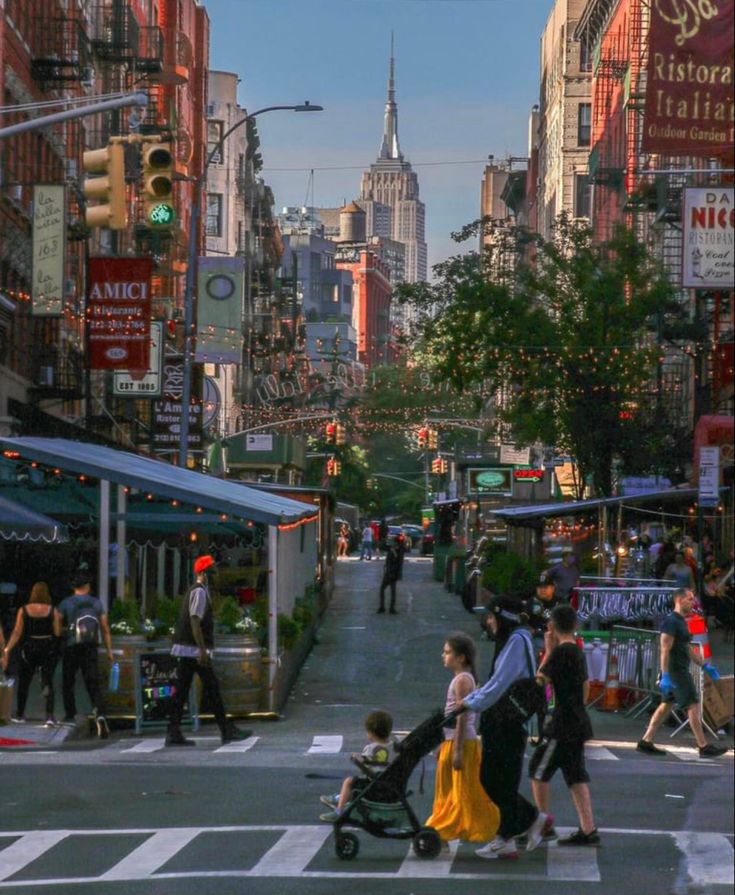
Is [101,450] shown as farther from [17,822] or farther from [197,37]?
[197,37]

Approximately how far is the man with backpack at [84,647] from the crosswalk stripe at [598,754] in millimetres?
5364

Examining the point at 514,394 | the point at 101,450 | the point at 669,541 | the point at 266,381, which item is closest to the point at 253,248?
the point at 266,381

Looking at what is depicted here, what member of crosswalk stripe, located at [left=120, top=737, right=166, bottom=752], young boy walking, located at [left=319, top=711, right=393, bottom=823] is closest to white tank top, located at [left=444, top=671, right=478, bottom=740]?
young boy walking, located at [left=319, top=711, right=393, bottom=823]

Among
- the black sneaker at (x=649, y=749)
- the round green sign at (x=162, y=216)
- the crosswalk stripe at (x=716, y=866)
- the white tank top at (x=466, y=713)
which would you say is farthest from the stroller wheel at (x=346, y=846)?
the round green sign at (x=162, y=216)

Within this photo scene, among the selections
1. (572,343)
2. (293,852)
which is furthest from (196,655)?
(572,343)

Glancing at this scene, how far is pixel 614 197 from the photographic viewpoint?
69188mm

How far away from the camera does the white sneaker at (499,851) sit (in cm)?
1311

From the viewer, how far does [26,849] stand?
13.6 metres

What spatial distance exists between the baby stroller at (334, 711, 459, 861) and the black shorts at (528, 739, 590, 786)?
2.71ft

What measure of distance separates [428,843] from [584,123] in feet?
258

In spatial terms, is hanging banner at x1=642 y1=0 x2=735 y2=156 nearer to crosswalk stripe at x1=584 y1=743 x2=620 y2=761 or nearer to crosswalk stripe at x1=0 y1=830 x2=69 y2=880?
crosswalk stripe at x1=0 y1=830 x2=69 y2=880

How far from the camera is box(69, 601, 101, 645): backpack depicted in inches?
851

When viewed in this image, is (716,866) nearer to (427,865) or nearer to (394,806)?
(427,865)

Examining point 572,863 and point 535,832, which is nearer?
point 572,863
